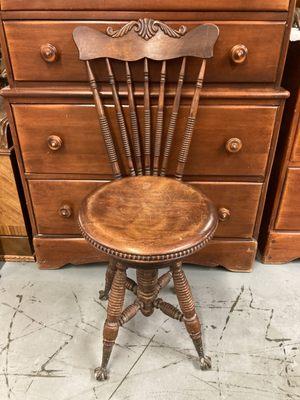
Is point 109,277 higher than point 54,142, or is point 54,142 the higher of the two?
point 54,142

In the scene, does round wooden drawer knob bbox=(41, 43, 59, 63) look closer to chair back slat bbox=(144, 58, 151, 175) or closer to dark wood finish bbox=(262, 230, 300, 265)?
chair back slat bbox=(144, 58, 151, 175)

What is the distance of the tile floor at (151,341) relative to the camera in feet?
4.20

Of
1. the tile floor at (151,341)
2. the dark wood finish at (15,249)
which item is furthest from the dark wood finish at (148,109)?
the dark wood finish at (15,249)

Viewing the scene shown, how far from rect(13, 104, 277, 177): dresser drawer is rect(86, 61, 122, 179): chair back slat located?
81 millimetres

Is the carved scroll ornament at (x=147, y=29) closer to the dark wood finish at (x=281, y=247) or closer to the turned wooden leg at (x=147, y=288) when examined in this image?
the turned wooden leg at (x=147, y=288)

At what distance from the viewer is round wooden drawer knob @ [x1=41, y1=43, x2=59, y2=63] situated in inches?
50.3

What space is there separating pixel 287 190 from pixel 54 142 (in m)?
1.05

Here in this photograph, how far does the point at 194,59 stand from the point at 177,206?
1.85 ft

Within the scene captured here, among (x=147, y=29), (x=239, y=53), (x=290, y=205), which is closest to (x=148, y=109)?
(x=147, y=29)

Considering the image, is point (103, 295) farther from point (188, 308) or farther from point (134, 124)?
point (134, 124)

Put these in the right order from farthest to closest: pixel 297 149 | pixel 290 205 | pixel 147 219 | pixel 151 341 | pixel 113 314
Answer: pixel 290 205
pixel 297 149
pixel 151 341
pixel 113 314
pixel 147 219

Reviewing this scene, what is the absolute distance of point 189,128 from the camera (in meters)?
1.33

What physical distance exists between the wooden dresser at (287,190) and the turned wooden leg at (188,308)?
0.69 metres

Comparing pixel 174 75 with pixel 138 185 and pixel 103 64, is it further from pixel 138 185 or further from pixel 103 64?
pixel 138 185
